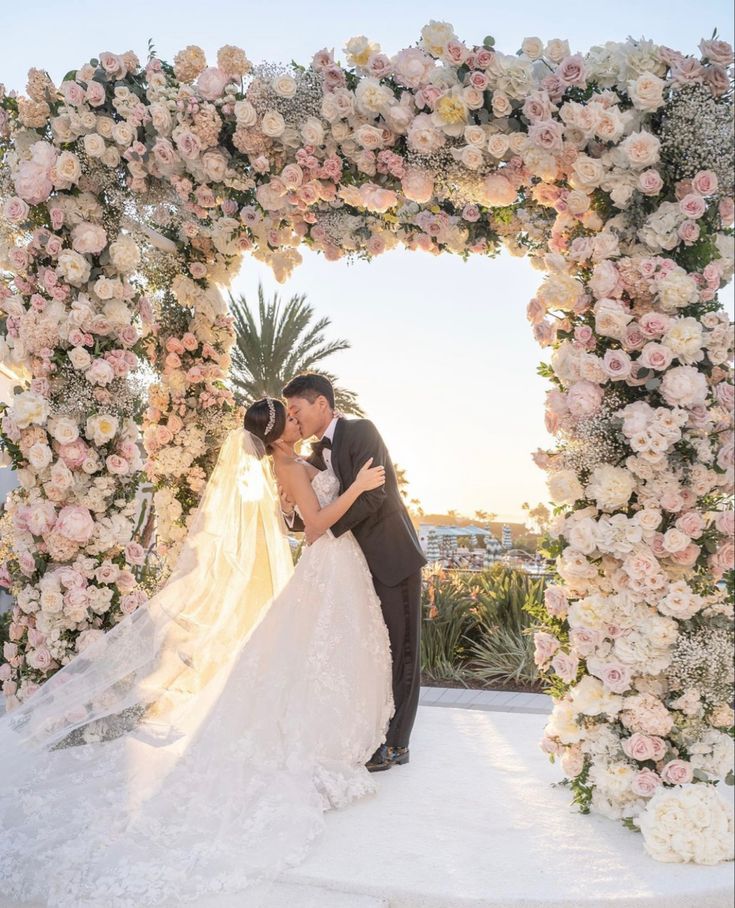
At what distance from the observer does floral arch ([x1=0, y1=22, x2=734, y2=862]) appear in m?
3.69

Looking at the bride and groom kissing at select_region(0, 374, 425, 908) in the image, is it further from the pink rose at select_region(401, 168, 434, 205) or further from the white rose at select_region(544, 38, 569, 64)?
the white rose at select_region(544, 38, 569, 64)

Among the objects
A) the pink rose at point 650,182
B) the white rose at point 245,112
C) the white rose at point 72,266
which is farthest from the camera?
the white rose at point 72,266

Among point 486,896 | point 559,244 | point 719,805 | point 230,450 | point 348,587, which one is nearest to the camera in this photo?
point 486,896

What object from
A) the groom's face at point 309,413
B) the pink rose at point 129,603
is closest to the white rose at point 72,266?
the groom's face at point 309,413

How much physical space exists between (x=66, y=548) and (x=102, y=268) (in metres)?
1.59

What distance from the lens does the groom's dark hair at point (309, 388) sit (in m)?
4.68

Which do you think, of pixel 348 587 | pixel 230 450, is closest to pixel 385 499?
pixel 348 587

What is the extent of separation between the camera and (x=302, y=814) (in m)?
3.60

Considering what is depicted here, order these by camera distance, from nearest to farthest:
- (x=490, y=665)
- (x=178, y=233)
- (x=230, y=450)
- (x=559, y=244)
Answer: (x=559, y=244) → (x=230, y=450) → (x=178, y=233) → (x=490, y=665)

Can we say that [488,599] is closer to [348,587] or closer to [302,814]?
[348,587]

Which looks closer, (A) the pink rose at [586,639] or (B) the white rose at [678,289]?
(B) the white rose at [678,289]

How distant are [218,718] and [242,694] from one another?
6.6 inches

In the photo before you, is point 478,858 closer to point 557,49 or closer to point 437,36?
point 557,49

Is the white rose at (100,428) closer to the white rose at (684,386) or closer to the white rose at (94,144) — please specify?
the white rose at (94,144)
